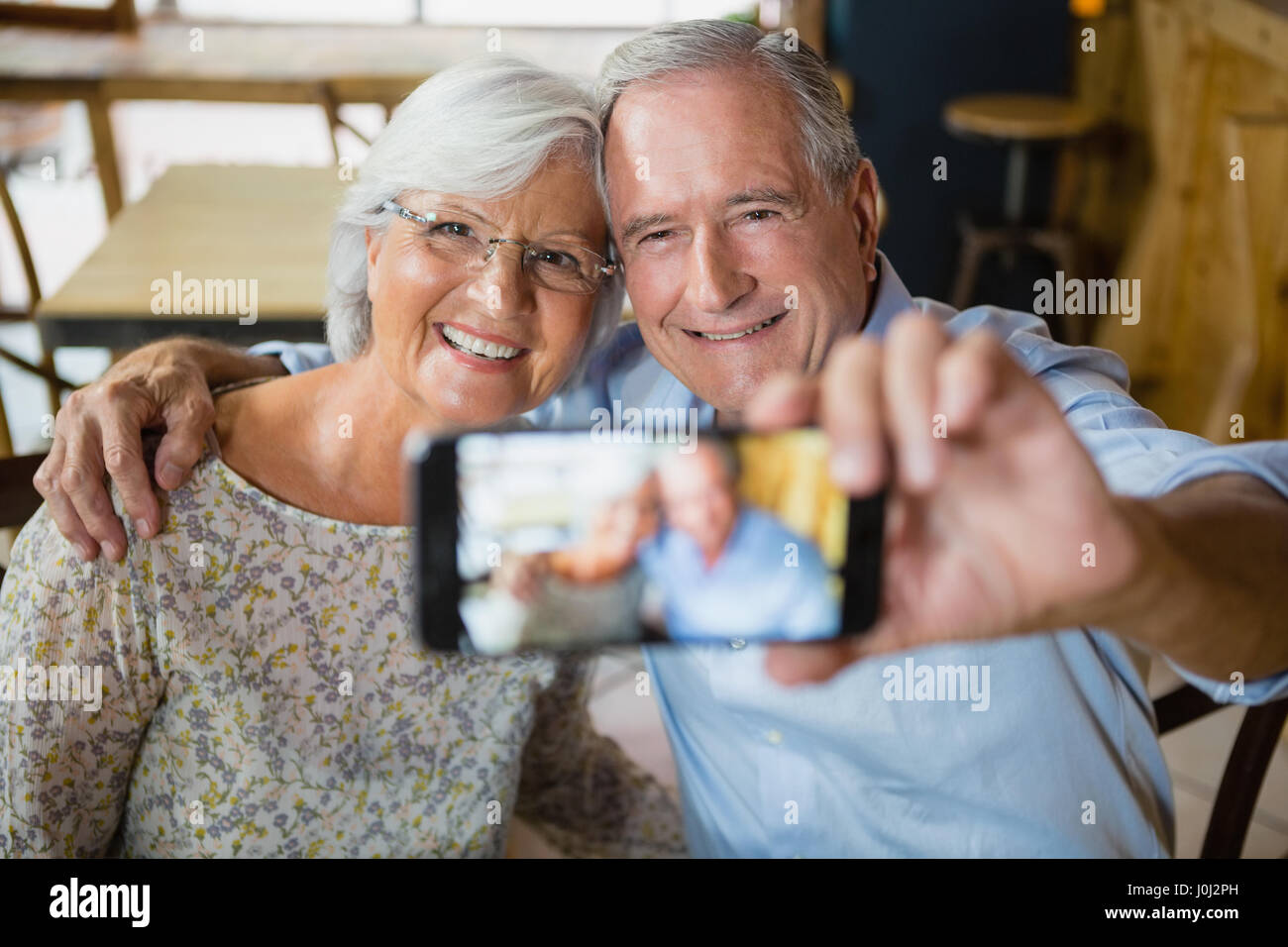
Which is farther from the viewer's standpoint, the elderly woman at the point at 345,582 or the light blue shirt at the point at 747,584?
the elderly woman at the point at 345,582

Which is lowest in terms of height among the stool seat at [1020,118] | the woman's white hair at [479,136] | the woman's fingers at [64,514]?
the stool seat at [1020,118]

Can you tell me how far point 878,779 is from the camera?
47.8 inches

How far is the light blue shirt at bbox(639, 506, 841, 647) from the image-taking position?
26.0 inches

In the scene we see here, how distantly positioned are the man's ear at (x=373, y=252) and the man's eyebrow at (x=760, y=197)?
0.34 m

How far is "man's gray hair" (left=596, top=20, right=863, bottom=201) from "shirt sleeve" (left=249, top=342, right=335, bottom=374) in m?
0.45

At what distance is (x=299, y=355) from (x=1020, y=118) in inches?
113

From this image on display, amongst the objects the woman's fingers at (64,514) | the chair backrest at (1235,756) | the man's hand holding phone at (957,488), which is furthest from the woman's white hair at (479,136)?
the chair backrest at (1235,756)

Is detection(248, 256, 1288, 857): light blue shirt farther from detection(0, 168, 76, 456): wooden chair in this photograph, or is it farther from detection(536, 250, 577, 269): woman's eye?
detection(0, 168, 76, 456): wooden chair

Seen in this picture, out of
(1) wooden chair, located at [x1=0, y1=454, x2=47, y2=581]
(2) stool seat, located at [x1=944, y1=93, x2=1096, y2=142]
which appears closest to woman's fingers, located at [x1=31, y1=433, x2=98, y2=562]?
(1) wooden chair, located at [x1=0, y1=454, x2=47, y2=581]

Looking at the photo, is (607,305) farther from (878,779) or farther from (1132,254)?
(1132,254)

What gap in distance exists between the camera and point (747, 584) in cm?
68

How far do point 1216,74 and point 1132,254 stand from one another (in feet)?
1.77

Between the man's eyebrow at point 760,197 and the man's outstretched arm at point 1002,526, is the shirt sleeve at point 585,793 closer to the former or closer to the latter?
the man's eyebrow at point 760,197

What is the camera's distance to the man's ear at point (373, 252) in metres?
1.20
